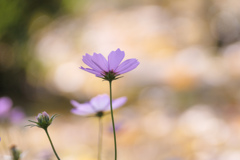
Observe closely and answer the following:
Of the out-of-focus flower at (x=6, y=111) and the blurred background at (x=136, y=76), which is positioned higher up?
the blurred background at (x=136, y=76)

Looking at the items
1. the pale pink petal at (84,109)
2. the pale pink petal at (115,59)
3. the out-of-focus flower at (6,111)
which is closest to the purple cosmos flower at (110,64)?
the pale pink petal at (115,59)

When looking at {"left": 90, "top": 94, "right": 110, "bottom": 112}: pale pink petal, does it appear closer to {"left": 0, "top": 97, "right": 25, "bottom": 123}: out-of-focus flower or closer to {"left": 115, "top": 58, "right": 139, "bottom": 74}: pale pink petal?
{"left": 115, "top": 58, "right": 139, "bottom": 74}: pale pink petal

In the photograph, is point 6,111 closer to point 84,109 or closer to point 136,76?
point 84,109

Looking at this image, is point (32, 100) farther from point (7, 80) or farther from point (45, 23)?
point (45, 23)

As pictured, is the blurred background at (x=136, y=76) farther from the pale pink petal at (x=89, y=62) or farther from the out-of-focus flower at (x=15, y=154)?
the pale pink petal at (x=89, y=62)

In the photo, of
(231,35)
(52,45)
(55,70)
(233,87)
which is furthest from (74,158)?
(231,35)

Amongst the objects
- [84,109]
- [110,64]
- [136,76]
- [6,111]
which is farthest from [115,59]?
[136,76]
